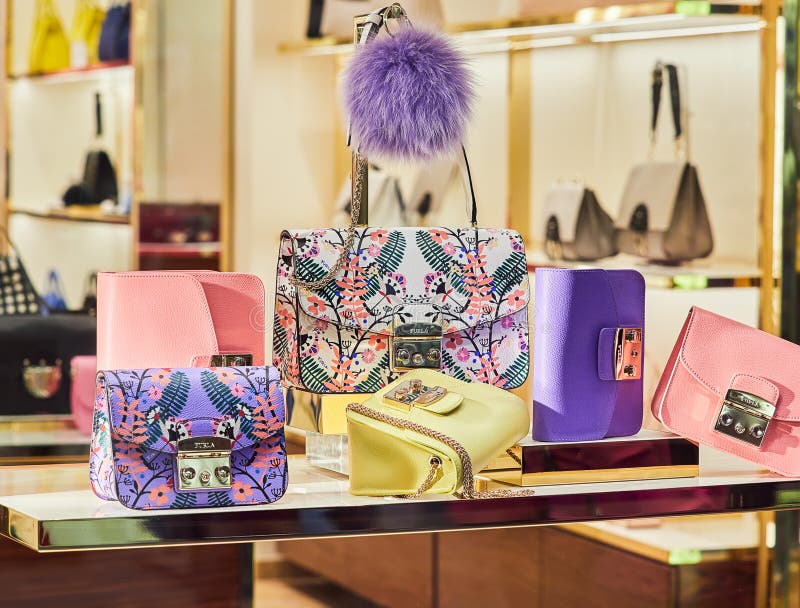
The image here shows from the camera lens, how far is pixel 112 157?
461 cm

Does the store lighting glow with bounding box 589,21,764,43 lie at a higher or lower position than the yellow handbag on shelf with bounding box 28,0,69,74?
lower

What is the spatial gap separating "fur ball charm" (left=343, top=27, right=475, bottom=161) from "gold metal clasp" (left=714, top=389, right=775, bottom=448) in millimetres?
493

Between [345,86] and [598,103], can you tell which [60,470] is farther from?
[598,103]

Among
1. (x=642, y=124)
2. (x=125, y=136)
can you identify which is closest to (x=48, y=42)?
(x=125, y=136)

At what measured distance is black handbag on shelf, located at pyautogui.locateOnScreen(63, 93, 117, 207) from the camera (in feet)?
14.9

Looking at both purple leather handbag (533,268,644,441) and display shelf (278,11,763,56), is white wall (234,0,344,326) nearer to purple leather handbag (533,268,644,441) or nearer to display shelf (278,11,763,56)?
display shelf (278,11,763,56)

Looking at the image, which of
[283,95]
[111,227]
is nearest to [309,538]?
[283,95]

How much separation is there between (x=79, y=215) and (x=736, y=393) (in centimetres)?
340

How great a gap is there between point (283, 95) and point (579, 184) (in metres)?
1.15

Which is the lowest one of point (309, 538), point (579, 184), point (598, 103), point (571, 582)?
point (571, 582)

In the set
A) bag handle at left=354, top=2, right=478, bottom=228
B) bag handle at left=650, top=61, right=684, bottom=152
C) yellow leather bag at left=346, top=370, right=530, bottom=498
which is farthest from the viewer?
bag handle at left=650, top=61, right=684, bottom=152

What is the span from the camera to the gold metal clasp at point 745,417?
5.36ft

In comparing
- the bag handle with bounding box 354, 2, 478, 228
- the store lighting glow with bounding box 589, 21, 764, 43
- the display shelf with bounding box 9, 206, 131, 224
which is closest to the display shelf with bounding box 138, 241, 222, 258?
the display shelf with bounding box 9, 206, 131, 224

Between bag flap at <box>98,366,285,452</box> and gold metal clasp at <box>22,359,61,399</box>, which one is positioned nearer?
bag flap at <box>98,366,285,452</box>
